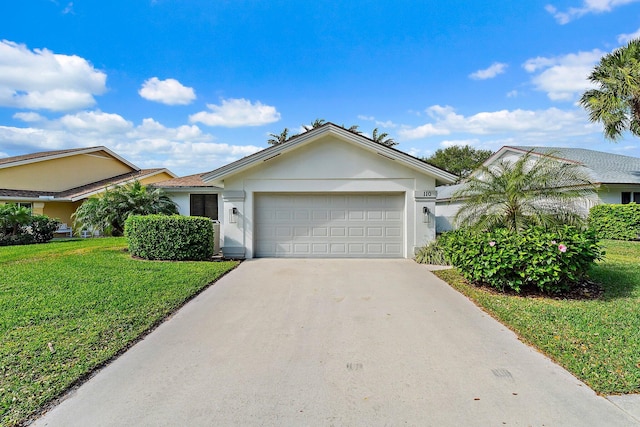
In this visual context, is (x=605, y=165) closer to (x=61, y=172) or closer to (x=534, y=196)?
(x=534, y=196)

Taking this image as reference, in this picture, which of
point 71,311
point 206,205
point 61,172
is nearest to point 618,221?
point 71,311

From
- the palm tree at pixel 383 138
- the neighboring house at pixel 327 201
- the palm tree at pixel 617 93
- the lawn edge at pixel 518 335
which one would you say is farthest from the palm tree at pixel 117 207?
the palm tree at pixel 617 93

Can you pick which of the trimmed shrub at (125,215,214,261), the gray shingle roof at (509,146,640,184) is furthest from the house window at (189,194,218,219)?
the gray shingle roof at (509,146,640,184)

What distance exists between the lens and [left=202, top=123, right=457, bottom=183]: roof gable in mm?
10266

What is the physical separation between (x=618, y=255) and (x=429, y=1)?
10.4m

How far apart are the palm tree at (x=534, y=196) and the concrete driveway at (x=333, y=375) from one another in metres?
2.72

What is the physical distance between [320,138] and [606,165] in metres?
17.2

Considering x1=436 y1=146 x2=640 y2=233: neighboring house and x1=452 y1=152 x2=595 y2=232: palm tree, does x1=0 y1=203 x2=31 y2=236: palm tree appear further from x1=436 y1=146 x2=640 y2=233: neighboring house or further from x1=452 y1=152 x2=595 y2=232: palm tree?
x1=436 y1=146 x2=640 y2=233: neighboring house

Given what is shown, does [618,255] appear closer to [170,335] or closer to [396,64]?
[396,64]

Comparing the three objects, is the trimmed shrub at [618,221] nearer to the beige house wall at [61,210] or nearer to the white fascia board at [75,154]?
the beige house wall at [61,210]

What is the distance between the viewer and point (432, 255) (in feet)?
33.1

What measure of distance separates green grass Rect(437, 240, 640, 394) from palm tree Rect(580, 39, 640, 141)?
408 inches

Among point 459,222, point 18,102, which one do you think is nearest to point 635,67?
point 459,222

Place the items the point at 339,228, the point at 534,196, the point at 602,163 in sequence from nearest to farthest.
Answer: the point at 534,196
the point at 339,228
the point at 602,163
